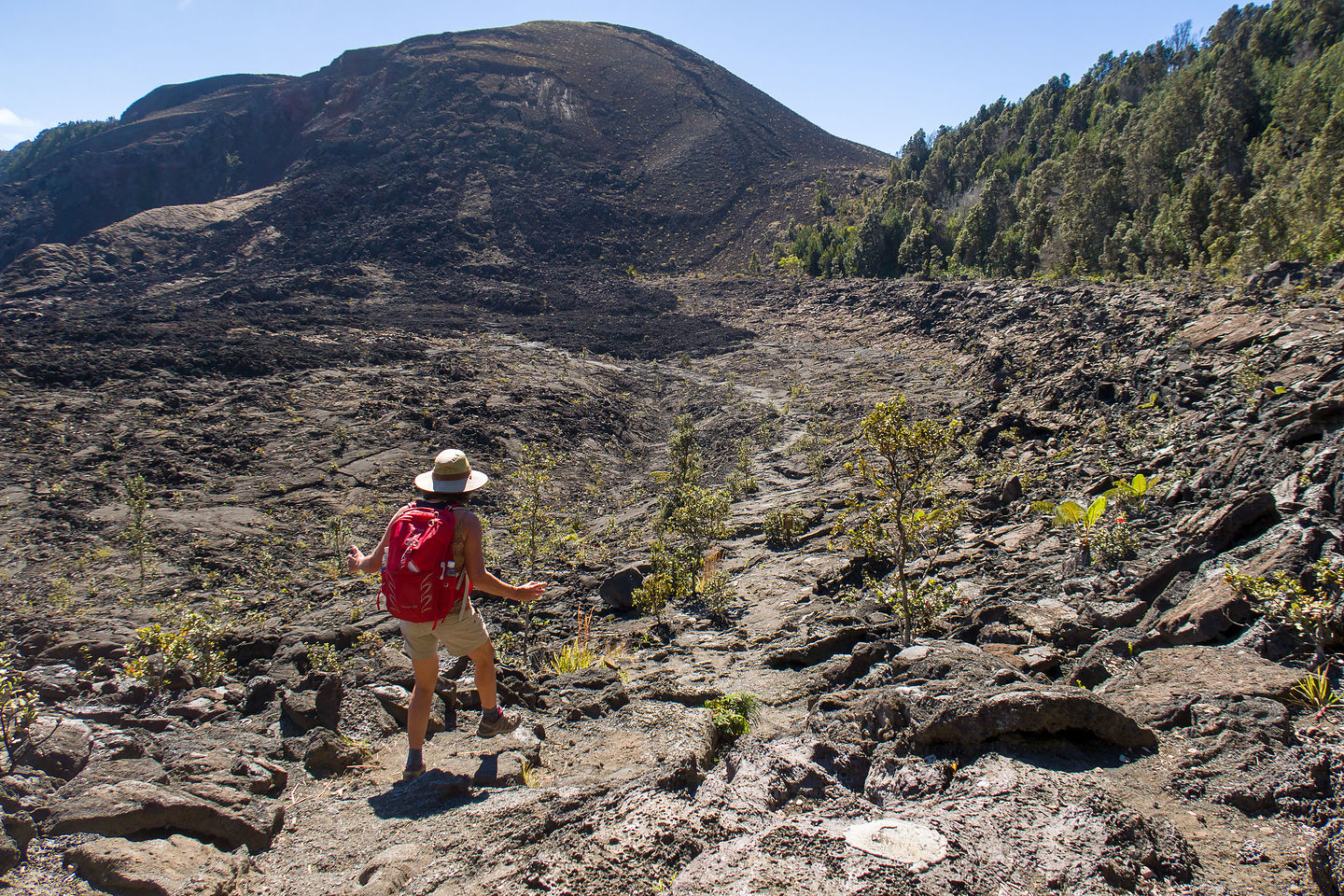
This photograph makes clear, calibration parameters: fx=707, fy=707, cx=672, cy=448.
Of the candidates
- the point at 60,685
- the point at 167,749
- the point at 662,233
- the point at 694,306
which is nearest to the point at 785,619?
the point at 167,749

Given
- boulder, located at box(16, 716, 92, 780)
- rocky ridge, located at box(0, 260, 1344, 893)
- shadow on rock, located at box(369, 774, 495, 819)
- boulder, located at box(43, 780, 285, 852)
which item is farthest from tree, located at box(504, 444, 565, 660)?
boulder, located at box(43, 780, 285, 852)

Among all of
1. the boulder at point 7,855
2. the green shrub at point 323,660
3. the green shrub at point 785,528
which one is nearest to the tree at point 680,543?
the green shrub at point 785,528

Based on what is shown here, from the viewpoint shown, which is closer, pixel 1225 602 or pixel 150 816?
pixel 150 816

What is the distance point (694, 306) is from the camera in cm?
4059

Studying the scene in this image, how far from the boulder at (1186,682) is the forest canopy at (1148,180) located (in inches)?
672

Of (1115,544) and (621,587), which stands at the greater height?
(1115,544)

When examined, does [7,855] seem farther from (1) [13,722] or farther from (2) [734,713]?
(2) [734,713]

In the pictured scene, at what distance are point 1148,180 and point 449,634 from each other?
4086 cm

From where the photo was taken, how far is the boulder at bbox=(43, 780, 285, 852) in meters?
2.76

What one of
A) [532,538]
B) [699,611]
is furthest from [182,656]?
[699,611]

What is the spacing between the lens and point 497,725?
4117mm

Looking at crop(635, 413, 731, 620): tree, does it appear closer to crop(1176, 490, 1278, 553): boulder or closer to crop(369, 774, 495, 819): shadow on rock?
crop(369, 774, 495, 819): shadow on rock

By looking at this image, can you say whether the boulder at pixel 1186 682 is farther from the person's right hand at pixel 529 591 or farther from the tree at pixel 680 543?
the tree at pixel 680 543

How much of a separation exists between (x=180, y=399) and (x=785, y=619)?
17.8 metres
